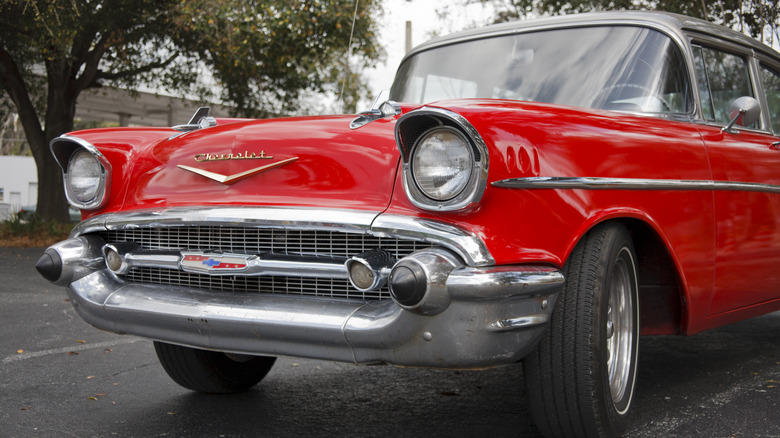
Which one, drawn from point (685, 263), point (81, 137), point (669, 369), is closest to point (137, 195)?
point (81, 137)

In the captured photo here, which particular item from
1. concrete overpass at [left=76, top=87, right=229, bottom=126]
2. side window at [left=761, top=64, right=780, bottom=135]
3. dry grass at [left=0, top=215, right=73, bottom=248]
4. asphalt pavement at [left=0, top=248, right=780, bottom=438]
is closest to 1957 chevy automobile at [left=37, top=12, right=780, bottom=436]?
asphalt pavement at [left=0, top=248, right=780, bottom=438]

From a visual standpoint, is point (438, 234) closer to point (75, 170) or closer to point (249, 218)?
point (249, 218)

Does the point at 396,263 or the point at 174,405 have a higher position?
the point at 396,263

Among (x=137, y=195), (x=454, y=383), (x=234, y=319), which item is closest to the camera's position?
(x=234, y=319)

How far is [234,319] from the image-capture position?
7.77 feet

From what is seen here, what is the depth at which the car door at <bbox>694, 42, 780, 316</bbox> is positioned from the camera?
10.2 feet

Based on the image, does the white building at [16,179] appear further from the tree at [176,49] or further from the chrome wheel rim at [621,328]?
the chrome wheel rim at [621,328]

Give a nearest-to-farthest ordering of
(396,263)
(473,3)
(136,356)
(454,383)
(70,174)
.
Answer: (396,263), (70,174), (454,383), (136,356), (473,3)

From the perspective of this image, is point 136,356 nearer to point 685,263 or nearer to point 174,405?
point 174,405

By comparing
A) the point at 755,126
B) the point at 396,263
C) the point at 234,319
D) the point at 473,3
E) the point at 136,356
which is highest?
the point at 473,3

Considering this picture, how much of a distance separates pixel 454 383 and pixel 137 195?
68.8 inches

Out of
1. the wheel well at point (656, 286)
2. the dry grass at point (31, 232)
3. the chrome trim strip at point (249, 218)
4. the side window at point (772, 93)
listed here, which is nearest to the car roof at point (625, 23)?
the side window at point (772, 93)

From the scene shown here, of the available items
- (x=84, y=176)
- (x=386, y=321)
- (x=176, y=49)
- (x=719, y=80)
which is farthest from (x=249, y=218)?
(x=176, y=49)

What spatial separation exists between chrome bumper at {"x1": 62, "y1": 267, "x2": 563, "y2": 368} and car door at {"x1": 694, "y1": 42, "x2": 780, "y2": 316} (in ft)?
3.90
